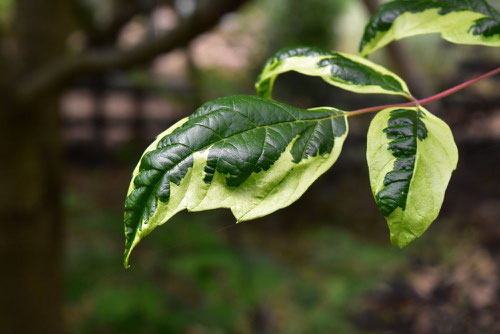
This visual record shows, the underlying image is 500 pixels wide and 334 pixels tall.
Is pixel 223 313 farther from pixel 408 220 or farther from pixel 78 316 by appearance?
pixel 408 220

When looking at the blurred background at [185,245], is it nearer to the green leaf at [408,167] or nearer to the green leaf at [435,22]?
the green leaf at [435,22]

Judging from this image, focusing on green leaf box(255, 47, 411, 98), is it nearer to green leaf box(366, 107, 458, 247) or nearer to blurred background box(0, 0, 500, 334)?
green leaf box(366, 107, 458, 247)

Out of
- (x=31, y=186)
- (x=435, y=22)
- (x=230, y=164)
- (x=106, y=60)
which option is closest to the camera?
(x=230, y=164)

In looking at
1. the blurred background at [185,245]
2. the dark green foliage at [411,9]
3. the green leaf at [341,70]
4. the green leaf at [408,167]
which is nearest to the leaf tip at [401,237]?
the green leaf at [408,167]

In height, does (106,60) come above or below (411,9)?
below

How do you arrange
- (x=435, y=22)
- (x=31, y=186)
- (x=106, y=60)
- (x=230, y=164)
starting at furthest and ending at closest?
1. (x=31, y=186)
2. (x=106, y=60)
3. (x=435, y=22)
4. (x=230, y=164)

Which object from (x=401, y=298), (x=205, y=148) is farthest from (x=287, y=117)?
(x=401, y=298)

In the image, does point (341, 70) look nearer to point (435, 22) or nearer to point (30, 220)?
point (435, 22)

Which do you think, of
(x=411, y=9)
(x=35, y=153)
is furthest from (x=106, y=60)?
(x=411, y=9)
